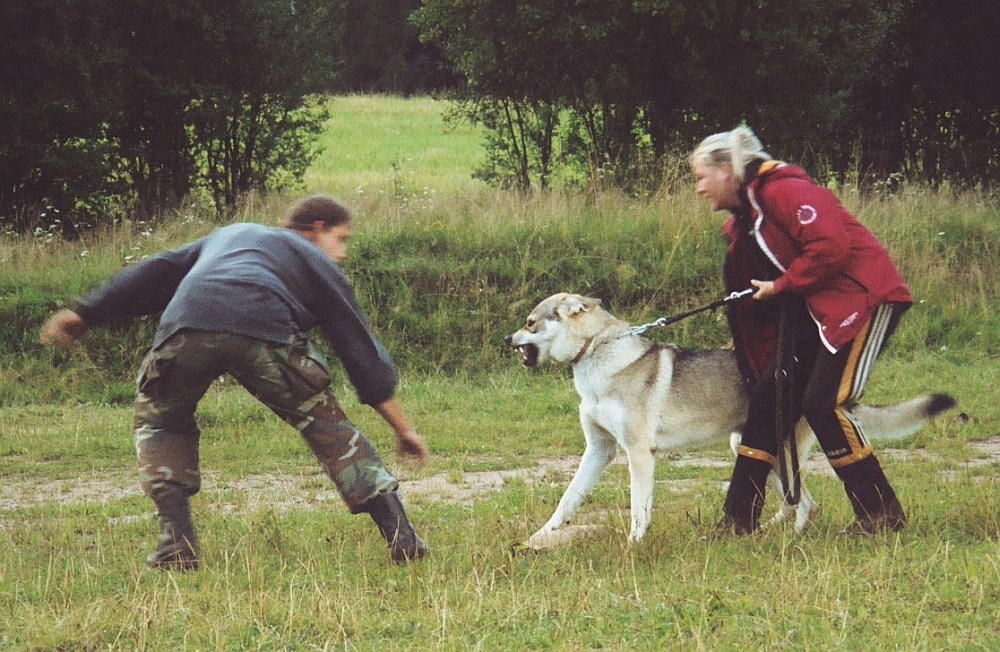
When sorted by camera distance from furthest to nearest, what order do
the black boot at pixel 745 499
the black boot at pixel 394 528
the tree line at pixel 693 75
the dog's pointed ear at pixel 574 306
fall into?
the tree line at pixel 693 75 < the dog's pointed ear at pixel 574 306 < the black boot at pixel 745 499 < the black boot at pixel 394 528

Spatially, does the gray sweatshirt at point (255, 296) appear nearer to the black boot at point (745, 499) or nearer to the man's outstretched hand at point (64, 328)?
the man's outstretched hand at point (64, 328)

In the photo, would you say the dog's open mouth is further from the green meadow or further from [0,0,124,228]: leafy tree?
[0,0,124,228]: leafy tree

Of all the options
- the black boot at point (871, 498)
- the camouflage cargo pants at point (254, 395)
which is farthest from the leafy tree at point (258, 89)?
the black boot at point (871, 498)

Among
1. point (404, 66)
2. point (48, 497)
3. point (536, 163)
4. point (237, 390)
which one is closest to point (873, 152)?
point (536, 163)

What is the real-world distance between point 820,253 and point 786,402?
82 centimetres

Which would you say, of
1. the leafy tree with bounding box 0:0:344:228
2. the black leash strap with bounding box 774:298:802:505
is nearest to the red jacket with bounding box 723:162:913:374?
the black leash strap with bounding box 774:298:802:505

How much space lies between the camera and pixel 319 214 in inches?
199

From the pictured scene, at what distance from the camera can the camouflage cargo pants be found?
4.69 metres

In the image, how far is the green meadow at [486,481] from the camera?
4059mm

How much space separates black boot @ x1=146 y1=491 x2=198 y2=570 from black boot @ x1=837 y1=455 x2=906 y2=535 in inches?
115

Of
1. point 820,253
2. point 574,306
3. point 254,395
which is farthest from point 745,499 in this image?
point 254,395

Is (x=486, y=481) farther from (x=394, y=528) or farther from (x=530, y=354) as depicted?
(x=394, y=528)

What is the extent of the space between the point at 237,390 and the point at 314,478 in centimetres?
272

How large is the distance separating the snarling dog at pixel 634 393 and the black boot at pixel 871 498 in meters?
0.68
